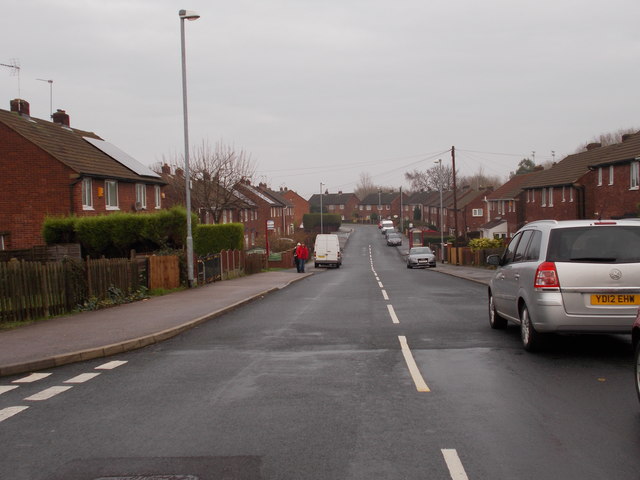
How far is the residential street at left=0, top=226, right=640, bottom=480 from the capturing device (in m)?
4.55

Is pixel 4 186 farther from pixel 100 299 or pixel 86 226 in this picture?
pixel 100 299

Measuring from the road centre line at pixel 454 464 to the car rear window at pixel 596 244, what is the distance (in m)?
4.28

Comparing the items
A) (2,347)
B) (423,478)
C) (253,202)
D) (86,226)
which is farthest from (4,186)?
(253,202)

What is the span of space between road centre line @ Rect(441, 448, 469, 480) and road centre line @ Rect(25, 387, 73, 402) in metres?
4.41

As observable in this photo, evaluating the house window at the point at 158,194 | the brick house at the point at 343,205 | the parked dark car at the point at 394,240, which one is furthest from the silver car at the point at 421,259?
the brick house at the point at 343,205

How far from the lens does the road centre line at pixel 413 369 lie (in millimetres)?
6812

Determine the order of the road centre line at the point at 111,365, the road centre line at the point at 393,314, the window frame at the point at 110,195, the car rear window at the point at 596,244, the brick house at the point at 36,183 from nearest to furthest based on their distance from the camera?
the car rear window at the point at 596,244
the road centre line at the point at 111,365
the road centre line at the point at 393,314
the brick house at the point at 36,183
the window frame at the point at 110,195

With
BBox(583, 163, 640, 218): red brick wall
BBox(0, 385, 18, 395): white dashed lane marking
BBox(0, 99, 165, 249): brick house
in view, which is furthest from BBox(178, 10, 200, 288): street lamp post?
BBox(583, 163, 640, 218): red brick wall

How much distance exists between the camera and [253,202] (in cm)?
7525

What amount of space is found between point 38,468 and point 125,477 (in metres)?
0.73

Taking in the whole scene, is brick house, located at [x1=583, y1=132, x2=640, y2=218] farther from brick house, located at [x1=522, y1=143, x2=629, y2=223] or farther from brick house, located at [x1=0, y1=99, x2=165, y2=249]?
brick house, located at [x1=0, y1=99, x2=165, y2=249]

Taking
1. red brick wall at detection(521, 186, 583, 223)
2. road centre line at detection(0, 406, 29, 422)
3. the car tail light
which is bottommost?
road centre line at detection(0, 406, 29, 422)

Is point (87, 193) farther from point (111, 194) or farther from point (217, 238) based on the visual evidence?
point (217, 238)

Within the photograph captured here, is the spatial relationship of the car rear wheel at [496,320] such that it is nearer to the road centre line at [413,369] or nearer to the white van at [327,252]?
the road centre line at [413,369]
